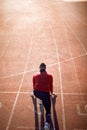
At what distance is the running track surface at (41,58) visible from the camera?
322 inches

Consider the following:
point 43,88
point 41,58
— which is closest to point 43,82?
point 43,88

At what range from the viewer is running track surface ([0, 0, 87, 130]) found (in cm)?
819

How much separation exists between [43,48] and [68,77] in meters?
3.29

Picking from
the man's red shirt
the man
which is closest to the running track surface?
the man

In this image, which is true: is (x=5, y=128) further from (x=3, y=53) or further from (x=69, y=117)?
(x=3, y=53)

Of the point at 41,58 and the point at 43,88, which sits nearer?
the point at 43,88

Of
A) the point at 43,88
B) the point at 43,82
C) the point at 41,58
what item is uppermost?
the point at 43,82

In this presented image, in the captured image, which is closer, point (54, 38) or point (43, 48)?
point (43, 48)

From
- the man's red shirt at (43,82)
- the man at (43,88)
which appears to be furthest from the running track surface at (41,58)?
the man's red shirt at (43,82)

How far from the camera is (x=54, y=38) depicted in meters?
14.3

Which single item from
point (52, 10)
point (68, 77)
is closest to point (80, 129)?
point (68, 77)

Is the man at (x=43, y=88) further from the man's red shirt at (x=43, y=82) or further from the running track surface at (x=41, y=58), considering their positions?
the running track surface at (x=41, y=58)

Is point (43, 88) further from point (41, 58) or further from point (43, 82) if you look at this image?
point (41, 58)

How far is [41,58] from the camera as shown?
488 inches
